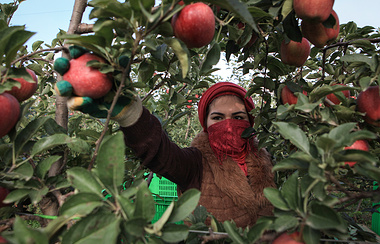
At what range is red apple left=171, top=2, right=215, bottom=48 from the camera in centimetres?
66

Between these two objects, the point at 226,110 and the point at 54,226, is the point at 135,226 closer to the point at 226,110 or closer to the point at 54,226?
the point at 54,226

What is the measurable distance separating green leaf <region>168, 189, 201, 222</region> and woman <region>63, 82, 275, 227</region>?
0.55 meters

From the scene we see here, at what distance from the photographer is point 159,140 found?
114 cm

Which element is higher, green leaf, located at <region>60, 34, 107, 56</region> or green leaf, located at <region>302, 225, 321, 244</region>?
green leaf, located at <region>60, 34, 107, 56</region>

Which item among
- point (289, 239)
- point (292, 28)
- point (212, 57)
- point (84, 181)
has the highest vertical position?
point (292, 28)

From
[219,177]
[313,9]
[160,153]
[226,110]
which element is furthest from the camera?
[226,110]

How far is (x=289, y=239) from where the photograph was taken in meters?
0.57

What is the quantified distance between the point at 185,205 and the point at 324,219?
257 millimetres

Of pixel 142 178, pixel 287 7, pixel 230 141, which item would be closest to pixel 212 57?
pixel 287 7

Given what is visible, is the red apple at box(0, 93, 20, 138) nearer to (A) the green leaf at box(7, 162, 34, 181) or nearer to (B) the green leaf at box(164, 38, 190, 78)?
(A) the green leaf at box(7, 162, 34, 181)

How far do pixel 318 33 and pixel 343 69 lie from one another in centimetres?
30

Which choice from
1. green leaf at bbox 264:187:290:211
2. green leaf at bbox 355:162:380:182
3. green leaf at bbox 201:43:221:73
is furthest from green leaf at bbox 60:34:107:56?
green leaf at bbox 355:162:380:182

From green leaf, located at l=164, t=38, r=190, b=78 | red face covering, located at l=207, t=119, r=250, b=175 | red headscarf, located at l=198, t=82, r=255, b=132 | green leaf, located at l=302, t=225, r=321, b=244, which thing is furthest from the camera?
red headscarf, located at l=198, t=82, r=255, b=132

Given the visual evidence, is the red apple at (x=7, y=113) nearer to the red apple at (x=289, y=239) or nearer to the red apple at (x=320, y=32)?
the red apple at (x=289, y=239)
